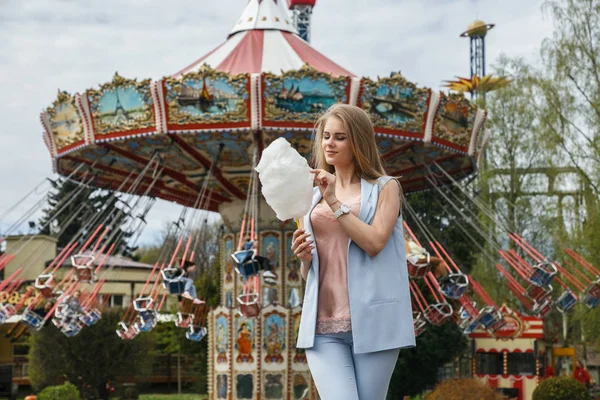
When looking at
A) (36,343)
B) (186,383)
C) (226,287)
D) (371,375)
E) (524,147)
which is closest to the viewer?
(371,375)

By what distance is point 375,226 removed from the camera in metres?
3.37

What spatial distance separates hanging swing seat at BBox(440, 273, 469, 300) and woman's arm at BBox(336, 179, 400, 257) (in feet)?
33.3

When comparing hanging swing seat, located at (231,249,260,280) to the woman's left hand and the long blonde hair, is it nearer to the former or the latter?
the long blonde hair

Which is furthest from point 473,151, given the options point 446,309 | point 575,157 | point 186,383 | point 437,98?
point 186,383

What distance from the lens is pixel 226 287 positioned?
16.6 metres

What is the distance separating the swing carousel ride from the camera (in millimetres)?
13539

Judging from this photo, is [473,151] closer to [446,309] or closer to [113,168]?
[446,309]

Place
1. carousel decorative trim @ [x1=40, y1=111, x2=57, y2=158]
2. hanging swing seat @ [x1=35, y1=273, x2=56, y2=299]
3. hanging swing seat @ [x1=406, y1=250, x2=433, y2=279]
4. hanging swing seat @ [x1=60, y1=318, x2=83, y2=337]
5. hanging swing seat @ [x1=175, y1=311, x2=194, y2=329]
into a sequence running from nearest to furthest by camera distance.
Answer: hanging swing seat @ [x1=406, y1=250, x2=433, y2=279] < hanging swing seat @ [x1=35, y1=273, x2=56, y2=299] < hanging swing seat @ [x1=60, y1=318, x2=83, y2=337] < hanging swing seat @ [x1=175, y1=311, x2=194, y2=329] < carousel decorative trim @ [x1=40, y1=111, x2=57, y2=158]

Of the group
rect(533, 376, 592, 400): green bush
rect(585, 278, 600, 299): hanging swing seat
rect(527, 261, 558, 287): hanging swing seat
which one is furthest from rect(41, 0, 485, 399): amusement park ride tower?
rect(533, 376, 592, 400): green bush

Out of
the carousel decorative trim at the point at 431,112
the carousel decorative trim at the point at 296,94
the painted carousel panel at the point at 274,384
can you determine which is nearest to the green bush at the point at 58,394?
the painted carousel panel at the point at 274,384

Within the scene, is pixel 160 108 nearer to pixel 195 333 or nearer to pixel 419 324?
pixel 195 333

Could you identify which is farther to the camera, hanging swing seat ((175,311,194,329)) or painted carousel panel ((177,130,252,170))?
hanging swing seat ((175,311,194,329))

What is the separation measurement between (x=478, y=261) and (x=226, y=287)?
44.7ft

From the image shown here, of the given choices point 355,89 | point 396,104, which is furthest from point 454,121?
point 355,89
